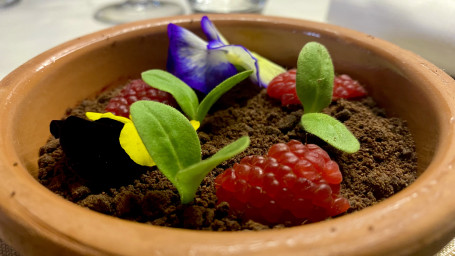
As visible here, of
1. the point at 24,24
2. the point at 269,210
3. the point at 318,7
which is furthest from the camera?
the point at 318,7

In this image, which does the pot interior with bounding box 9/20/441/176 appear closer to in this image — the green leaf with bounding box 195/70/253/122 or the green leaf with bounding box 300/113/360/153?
the green leaf with bounding box 300/113/360/153

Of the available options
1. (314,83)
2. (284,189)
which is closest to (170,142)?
(284,189)

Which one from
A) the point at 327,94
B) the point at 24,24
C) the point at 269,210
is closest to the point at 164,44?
the point at 327,94

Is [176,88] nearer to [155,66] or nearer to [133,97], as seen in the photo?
A: [133,97]

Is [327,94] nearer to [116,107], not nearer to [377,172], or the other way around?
[377,172]

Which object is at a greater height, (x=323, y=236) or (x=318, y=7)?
(x=323, y=236)

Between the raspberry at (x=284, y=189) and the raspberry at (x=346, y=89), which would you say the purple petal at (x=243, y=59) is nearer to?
the raspberry at (x=346, y=89)
